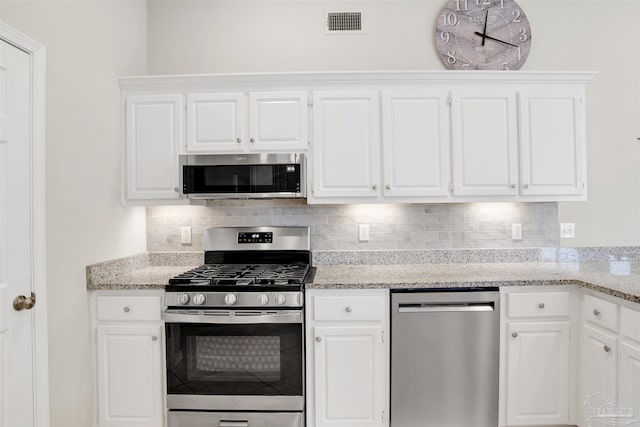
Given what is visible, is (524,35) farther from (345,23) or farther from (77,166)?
(77,166)

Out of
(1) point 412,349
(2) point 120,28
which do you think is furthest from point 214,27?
(1) point 412,349

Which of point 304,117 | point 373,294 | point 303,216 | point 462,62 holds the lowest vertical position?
point 373,294

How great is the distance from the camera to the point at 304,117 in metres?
2.64

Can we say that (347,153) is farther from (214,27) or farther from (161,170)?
(214,27)

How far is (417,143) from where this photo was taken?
264cm

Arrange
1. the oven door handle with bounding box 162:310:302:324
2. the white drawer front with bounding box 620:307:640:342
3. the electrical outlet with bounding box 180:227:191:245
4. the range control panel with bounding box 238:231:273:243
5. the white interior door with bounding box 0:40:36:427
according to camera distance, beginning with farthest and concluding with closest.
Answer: the electrical outlet with bounding box 180:227:191:245 → the range control panel with bounding box 238:231:273:243 → the oven door handle with bounding box 162:310:302:324 → the white drawer front with bounding box 620:307:640:342 → the white interior door with bounding box 0:40:36:427

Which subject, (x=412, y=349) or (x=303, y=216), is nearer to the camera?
(x=412, y=349)

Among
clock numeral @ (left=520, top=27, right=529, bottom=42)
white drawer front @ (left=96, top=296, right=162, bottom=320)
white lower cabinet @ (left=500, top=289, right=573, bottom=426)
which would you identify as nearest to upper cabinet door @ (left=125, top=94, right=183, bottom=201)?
white drawer front @ (left=96, top=296, right=162, bottom=320)

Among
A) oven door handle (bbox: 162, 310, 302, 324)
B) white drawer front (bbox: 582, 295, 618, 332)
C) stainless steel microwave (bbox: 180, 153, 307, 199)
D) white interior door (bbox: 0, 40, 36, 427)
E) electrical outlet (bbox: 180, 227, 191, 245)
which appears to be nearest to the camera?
white interior door (bbox: 0, 40, 36, 427)

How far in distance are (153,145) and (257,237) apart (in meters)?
0.96

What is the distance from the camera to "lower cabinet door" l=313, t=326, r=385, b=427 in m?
2.29

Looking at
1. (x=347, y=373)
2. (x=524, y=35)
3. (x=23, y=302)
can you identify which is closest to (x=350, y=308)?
(x=347, y=373)

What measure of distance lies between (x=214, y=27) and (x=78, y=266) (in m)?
2.01

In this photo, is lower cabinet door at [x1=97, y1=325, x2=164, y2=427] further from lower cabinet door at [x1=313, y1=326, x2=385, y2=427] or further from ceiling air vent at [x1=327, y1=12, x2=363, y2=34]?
ceiling air vent at [x1=327, y1=12, x2=363, y2=34]
